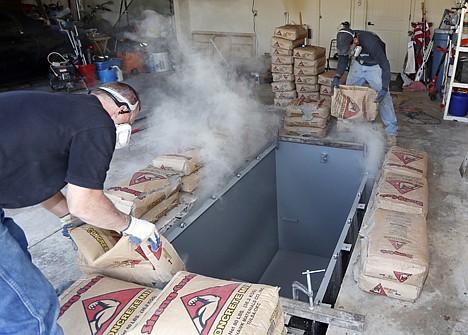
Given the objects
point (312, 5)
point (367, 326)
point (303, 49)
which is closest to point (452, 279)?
point (367, 326)

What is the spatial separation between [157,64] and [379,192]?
18.9ft

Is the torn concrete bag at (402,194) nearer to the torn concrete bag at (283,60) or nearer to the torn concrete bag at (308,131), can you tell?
the torn concrete bag at (308,131)

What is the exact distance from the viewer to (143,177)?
2.90 m

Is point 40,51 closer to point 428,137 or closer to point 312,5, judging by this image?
point 312,5

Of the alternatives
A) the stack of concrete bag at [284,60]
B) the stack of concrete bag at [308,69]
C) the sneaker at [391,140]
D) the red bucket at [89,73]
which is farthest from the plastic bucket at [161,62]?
the sneaker at [391,140]

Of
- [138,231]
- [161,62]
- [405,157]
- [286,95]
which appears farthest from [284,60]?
[138,231]

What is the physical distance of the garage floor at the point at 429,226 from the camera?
1.99 metres

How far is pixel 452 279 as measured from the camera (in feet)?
7.32

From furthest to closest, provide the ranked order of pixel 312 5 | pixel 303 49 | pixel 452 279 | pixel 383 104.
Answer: pixel 312 5 < pixel 303 49 < pixel 383 104 < pixel 452 279

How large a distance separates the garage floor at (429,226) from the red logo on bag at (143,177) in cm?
58

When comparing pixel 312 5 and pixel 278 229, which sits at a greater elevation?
pixel 312 5

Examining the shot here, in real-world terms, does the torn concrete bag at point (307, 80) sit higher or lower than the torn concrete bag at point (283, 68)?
lower

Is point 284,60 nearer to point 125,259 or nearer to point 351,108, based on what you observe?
point 351,108

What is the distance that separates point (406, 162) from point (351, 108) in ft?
3.86
